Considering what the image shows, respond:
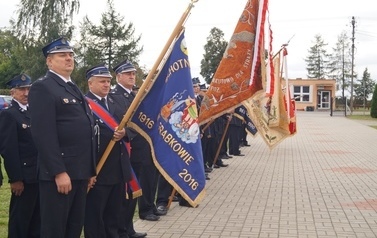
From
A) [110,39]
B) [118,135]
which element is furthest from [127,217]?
[110,39]

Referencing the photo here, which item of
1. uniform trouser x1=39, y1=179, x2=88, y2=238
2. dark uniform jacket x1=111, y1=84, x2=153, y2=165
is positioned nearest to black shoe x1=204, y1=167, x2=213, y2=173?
dark uniform jacket x1=111, y1=84, x2=153, y2=165

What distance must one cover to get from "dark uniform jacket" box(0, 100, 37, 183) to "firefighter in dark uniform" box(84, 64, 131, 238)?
63 cm

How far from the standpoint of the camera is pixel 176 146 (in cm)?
594

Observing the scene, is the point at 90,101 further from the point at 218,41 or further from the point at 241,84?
the point at 218,41

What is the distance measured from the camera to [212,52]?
A: 193ft

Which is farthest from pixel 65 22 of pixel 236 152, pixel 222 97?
pixel 222 97

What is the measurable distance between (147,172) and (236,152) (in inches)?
358

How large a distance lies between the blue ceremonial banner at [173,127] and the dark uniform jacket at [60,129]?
1.53 metres

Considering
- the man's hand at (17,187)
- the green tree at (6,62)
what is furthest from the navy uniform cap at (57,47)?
the green tree at (6,62)

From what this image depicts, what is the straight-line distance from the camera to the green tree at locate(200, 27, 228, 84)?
190 feet

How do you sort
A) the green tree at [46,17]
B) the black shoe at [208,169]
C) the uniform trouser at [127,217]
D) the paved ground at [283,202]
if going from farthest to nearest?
the green tree at [46,17], the black shoe at [208,169], the paved ground at [283,202], the uniform trouser at [127,217]

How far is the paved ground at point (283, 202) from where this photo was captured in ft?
22.2

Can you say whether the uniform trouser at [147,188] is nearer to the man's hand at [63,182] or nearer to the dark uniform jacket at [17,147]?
the dark uniform jacket at [17,147]

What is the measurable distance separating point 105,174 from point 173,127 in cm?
105
